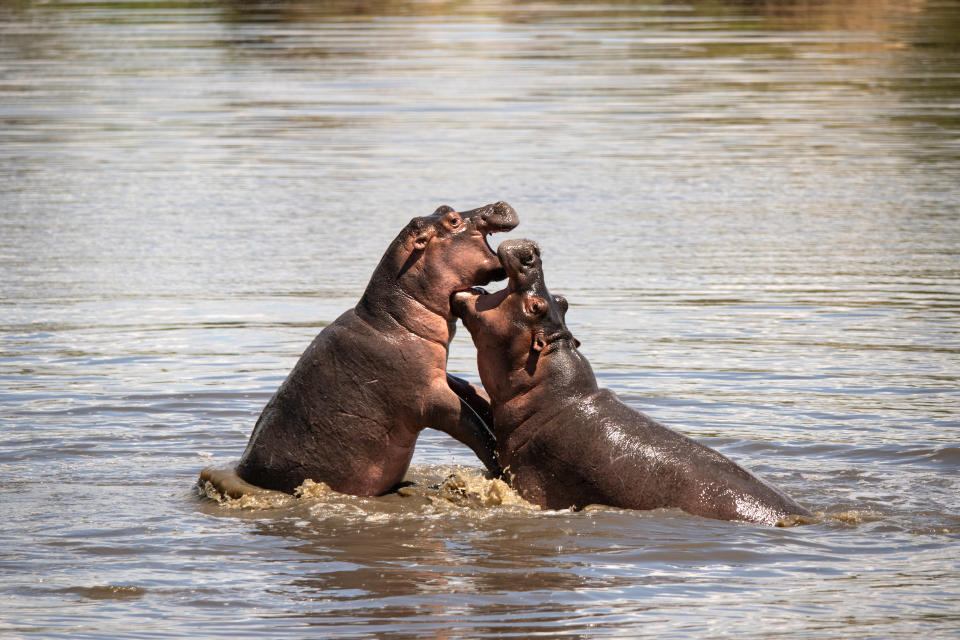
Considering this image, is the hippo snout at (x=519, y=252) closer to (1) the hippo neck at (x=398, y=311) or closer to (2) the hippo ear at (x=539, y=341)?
(2) the hippo ear at (x=539, y=341)

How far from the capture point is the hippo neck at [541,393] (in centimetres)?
878

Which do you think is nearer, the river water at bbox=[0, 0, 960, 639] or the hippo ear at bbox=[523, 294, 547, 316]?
the river water at bbox=[0, 0, 960, 639]

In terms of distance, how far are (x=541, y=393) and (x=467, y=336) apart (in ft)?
18.4

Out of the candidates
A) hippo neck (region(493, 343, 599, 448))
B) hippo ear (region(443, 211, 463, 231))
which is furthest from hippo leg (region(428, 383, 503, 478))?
hippo ear (region(443, 211, 463, 231))

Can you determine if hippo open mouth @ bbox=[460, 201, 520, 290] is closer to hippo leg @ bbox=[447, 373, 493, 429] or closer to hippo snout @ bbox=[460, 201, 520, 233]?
hippo snout @ bbox=[460, 201, 520, 233]

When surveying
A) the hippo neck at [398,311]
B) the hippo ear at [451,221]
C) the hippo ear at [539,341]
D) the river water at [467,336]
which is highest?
the hippo ear at [451,221]

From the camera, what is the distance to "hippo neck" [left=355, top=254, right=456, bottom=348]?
9086 mm

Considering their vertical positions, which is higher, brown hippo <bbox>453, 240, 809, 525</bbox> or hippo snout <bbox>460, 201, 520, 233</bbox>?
hippo snout <bbox>460, 201, 520, 233</bbox>

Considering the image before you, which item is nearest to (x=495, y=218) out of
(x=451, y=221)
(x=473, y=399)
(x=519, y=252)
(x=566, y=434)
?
(x=451, y=221)

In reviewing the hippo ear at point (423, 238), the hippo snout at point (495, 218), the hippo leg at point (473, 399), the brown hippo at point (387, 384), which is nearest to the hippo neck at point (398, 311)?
the brown hippo at point (387, 384)

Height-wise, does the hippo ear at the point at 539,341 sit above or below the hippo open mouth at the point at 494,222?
below

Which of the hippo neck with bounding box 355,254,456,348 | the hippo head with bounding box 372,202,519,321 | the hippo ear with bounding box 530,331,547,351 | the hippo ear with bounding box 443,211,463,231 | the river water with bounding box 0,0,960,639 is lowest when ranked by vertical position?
the river water with bounding box 0,0,960,639

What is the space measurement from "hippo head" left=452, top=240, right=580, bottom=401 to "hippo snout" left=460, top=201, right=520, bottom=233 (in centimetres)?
29

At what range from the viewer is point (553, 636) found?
666cm
